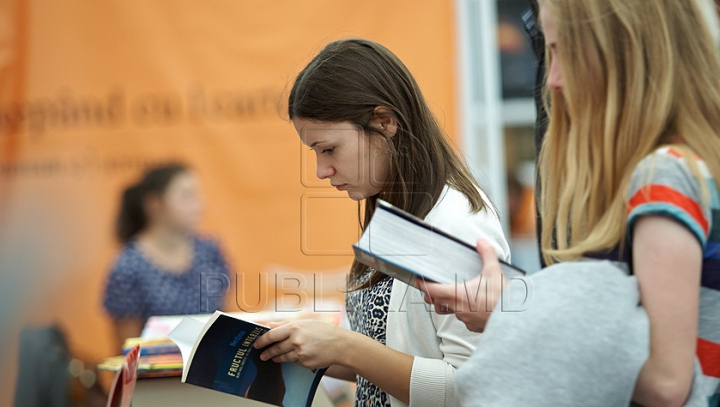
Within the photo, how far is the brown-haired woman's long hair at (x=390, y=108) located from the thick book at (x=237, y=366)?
218mm

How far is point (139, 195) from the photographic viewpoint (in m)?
2.80

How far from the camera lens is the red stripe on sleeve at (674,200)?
65 centimetres

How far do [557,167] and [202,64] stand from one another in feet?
7.04

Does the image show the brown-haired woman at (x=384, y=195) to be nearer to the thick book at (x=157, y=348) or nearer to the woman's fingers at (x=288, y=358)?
the woman's fingers at (x=288, y=358)

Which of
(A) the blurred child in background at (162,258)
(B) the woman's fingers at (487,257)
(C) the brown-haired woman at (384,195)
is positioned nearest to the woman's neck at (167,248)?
(A) the blurred child in background at (162,258)

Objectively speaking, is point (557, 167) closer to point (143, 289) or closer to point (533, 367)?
point (533, 367)

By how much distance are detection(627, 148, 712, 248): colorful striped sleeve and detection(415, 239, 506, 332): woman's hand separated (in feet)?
0.53

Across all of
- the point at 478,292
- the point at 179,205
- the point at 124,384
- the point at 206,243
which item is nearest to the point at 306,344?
the point at 124,384

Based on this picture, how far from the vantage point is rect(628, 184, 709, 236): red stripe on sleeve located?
65 centimetres

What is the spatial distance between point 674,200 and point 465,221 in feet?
1.58

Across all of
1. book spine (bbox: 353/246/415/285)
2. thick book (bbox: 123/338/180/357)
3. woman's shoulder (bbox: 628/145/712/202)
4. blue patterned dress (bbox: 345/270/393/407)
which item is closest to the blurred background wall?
thick book (bbox: 123/338/180/357)

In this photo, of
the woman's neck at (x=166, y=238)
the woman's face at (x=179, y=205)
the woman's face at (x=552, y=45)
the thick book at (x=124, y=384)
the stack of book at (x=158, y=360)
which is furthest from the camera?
the woman's neck at (x=166, y=238)

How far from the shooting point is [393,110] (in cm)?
125

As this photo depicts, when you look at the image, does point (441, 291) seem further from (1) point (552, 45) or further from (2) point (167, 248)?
(2) point (167, 248)
